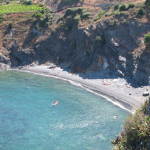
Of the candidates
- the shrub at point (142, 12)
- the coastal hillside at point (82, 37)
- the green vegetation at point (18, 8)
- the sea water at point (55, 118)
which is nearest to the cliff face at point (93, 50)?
the coastal hillside at point (82, 37)

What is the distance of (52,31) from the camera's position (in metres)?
67.5

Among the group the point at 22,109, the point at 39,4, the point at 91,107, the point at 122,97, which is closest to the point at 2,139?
the point at 22,109

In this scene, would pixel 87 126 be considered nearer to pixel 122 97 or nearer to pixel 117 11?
pixel 122 97

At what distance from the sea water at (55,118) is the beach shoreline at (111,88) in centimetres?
198

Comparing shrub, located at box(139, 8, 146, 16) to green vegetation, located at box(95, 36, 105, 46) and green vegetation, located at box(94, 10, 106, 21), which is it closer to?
green vegetation, located at box(95, 36, 105, 46)

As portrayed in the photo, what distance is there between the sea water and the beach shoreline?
198cm

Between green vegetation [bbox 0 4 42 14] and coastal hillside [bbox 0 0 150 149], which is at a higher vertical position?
green vegetation [bbox 0 4 42 14]

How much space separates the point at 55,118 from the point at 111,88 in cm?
1765

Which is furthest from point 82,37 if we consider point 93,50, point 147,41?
point 147,41

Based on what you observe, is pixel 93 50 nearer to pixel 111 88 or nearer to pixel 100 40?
pixel 100 40

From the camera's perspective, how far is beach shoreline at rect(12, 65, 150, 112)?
124 ft

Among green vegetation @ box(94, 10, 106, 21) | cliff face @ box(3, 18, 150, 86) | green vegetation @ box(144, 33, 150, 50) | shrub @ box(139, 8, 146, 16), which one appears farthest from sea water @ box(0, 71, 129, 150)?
shrub @ box(139, 8, 146, 16)

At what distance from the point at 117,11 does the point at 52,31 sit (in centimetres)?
2412

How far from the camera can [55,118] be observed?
106 feet
